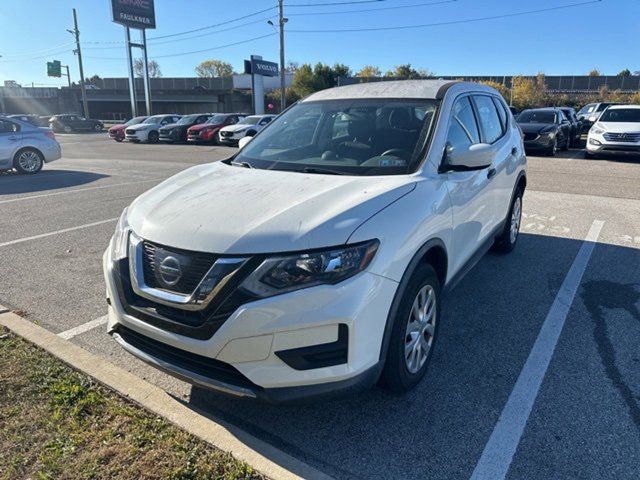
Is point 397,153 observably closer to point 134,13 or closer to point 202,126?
point 202,126

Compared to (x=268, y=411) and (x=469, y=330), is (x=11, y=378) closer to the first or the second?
(x=268, y=411)

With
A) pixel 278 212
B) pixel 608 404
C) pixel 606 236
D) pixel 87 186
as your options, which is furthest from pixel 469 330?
pixel 87 186

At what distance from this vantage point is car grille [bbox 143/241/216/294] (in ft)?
7.61

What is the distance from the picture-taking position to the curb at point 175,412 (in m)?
2.33

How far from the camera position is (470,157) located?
314cm

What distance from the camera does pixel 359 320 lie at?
2277 mm

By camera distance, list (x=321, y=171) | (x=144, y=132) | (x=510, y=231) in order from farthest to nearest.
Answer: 1. (x=144, y=132)
2. (x=510, y=231)
3. (x=321, y=171)

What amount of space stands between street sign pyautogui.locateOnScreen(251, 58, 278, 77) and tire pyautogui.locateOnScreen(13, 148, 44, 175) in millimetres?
33756

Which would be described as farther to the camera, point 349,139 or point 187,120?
point 187,120

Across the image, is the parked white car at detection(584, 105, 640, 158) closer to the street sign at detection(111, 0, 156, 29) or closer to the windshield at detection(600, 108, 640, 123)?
the windshield at detection(600, 108, 640, 123)

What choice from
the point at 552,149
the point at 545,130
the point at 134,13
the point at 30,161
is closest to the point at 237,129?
the point at 30,161

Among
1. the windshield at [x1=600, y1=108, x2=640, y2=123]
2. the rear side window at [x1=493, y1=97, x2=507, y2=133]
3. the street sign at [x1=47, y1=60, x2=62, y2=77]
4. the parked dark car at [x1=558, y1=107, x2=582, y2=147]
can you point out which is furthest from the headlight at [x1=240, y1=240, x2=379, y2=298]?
the street sign at [x1=47, y1=60, x2=62, y2=77]

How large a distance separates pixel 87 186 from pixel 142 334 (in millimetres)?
9189

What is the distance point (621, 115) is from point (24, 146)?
17508 millimetres
